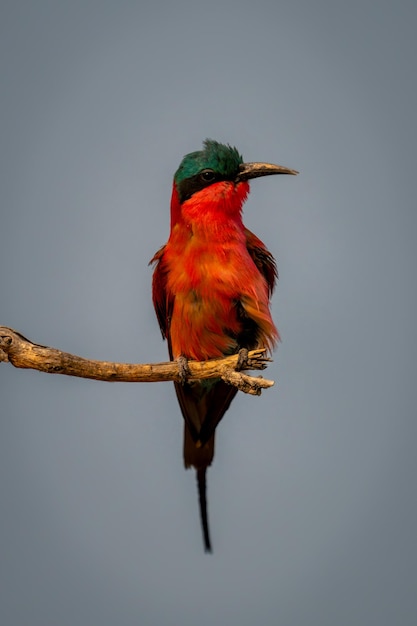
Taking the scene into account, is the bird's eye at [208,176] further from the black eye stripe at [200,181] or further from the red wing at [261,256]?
the red wing at [261,256]

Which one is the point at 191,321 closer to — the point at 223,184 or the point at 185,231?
the point at 185,231

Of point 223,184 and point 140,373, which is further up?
point 223,184

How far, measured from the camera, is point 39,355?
245 cm

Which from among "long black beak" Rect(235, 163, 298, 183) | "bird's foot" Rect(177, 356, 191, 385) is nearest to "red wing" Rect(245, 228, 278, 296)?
"long black beak" Rect(235, 163, 298, 183)

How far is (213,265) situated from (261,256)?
0.99ft

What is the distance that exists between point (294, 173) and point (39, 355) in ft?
3.28

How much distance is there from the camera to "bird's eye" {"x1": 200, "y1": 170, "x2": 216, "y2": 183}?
8.92 ft

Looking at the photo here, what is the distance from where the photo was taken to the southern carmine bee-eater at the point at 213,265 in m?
2.73

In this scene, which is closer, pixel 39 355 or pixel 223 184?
pixel 39 355

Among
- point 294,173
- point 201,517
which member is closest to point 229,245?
point 294,173

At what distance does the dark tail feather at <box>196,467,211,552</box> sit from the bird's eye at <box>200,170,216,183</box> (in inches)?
48.6

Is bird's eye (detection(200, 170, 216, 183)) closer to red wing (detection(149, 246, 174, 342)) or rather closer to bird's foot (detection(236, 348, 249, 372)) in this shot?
red wing (detection(149, 246, 174, 342))

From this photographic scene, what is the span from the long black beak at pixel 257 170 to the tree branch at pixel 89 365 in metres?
0.64

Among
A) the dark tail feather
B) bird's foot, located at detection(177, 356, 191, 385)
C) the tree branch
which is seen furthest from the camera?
the dark tail feather
